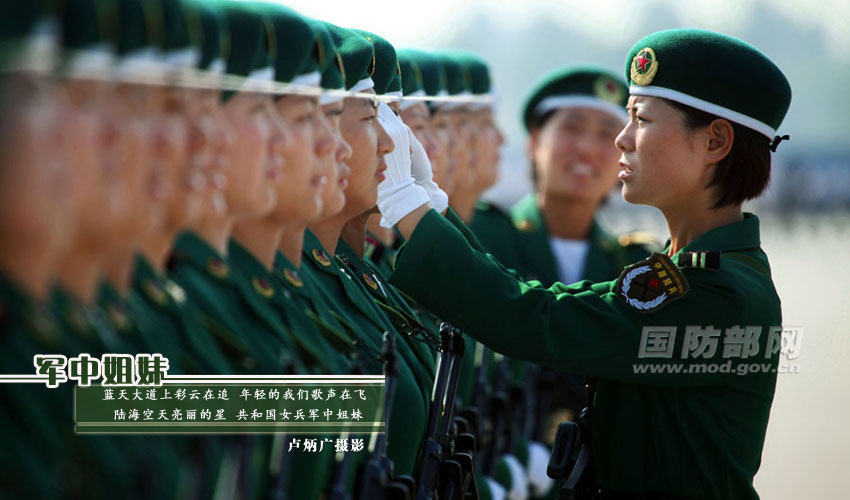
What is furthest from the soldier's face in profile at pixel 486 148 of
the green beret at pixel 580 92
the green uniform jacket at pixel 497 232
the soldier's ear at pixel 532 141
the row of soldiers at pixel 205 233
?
the row of soldiers at pixel 205 233

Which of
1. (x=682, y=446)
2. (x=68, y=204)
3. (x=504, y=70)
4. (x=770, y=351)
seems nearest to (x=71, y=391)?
(x=68, y=204)

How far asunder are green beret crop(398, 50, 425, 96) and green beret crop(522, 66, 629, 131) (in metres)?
2.22

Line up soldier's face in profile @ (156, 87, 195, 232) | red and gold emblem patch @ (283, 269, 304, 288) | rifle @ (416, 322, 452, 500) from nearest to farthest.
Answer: soldier's face in profile @ (156, 87, 195, 232) → red and gold emblem patch @ (283, 269, 304, 288) → rifle @ (416, 322, 452, 500)

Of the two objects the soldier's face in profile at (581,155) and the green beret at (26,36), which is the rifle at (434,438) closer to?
the green beret at (26,36)

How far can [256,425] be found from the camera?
7.41 feet

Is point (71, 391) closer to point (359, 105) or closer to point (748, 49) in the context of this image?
point (359, 105)

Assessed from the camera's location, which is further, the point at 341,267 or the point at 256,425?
the point at 341,267

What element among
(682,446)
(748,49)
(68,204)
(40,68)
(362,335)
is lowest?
(682,446)

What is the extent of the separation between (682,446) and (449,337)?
0.65 m

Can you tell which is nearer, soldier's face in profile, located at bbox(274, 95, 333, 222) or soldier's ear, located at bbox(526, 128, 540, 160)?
soldier's face in profile, located at bbox(274, 95, 333, 222)

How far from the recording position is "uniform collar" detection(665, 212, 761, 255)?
126 inches

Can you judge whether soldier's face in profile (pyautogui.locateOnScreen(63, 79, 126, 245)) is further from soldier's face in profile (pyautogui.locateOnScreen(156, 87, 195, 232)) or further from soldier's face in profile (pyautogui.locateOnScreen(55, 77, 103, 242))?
soldier's face in profile (pyautogui.locateOnScreen(156, 87, 195, 232))

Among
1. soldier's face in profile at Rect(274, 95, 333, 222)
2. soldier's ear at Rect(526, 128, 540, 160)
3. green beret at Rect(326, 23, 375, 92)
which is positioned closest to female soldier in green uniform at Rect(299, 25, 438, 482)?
green beret at Rect(326, 23, 375, 92)
